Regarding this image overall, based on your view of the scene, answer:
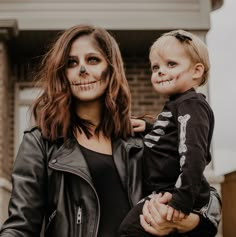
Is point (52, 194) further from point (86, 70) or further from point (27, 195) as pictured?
point (86, 70)

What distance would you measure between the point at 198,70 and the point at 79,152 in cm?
61

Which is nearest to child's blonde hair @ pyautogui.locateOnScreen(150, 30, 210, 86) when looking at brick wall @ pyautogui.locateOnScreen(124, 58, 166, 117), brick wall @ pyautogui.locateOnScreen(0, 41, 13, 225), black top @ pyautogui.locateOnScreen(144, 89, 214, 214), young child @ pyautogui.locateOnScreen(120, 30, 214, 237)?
young child @ pyautogui.locateOnScreen(120, 30, 214, 237)

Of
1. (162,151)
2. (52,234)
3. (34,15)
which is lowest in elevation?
(52,234)

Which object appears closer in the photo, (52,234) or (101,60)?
(52,234)

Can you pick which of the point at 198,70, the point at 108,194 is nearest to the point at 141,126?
the point at 198,70

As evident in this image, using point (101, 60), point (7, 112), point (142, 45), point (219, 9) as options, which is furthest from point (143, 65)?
point (101, 60)

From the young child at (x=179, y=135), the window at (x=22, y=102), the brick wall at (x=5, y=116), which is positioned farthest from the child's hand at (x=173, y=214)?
the window at (x=22, y=102)

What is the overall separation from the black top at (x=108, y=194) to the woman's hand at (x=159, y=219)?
0.10m

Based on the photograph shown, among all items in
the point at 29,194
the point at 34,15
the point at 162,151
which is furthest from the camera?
the point at 34,15

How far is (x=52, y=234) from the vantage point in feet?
7.93

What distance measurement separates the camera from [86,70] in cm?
255

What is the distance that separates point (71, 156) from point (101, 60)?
0.43 metres

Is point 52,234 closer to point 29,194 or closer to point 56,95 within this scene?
point 29,194

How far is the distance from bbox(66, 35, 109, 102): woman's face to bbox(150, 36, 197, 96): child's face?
0.73ft
